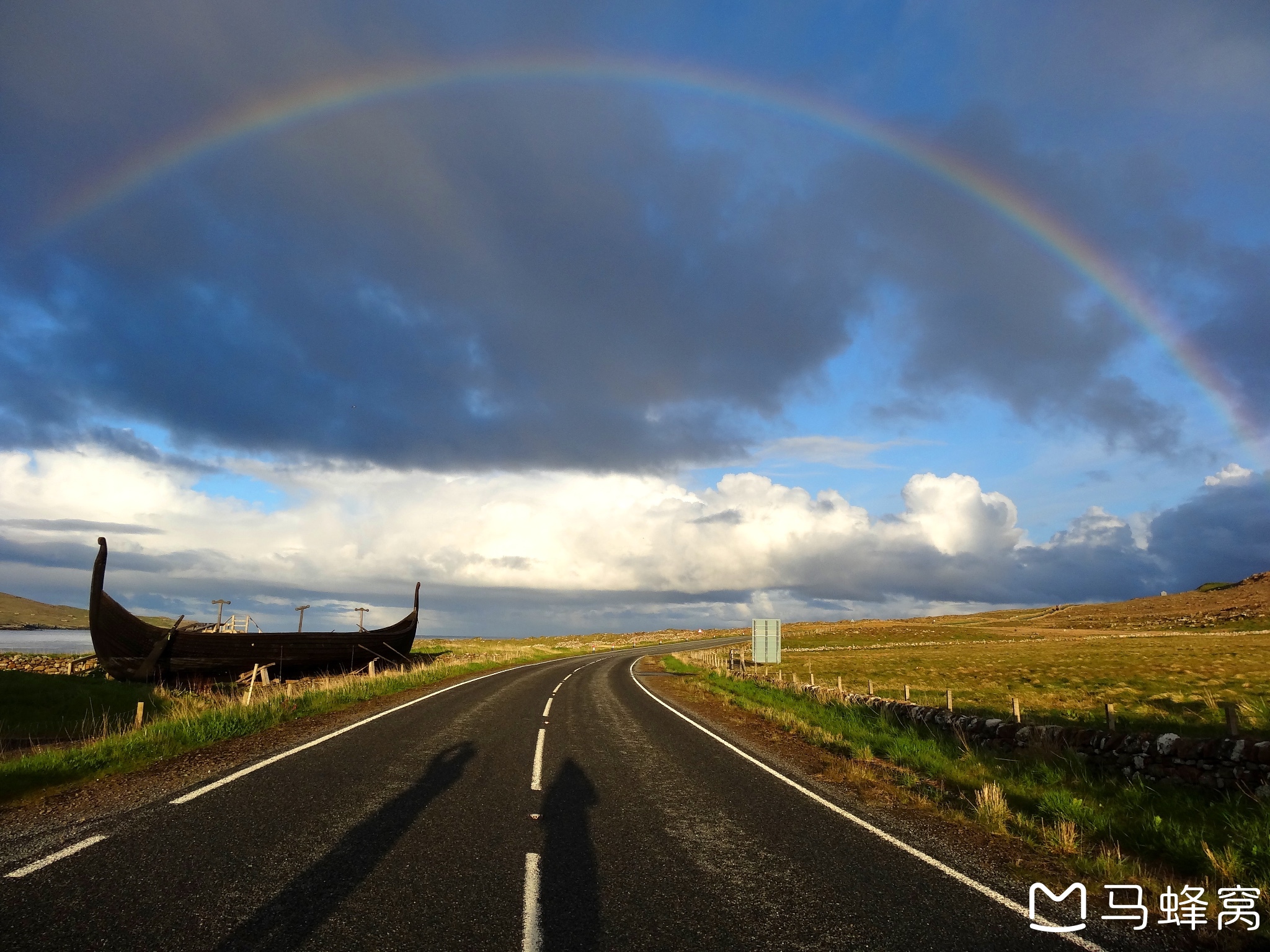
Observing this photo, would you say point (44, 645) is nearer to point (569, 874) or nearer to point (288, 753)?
point (288, 753)

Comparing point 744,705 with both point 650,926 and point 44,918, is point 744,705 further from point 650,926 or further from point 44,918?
point 44,918

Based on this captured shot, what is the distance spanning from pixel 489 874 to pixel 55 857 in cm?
395

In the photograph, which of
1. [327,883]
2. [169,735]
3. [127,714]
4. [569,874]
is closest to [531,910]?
[569,874]

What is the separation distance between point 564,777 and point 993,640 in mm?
88071

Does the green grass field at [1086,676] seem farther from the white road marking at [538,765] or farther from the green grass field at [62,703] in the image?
the green grass field at [62,703]

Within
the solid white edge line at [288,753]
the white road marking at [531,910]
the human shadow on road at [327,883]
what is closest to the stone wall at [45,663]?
the solid white edge line at [288,753]

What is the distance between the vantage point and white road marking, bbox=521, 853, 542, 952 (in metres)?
4.33

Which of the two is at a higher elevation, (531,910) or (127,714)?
(531,910)

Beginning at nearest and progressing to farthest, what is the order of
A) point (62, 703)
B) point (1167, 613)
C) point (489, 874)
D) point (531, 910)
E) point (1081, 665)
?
point (531, 910) → point (489, 874) → point (62, 703) → point (1081, 665) → point (1167, 613)

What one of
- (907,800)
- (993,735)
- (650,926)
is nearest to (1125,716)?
(993,735)

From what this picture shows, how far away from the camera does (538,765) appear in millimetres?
10125

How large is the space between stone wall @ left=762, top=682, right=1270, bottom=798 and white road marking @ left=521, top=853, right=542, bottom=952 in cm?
1034

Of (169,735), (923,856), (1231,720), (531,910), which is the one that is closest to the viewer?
(531,910)

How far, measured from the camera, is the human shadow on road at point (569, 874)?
4.52 meters
